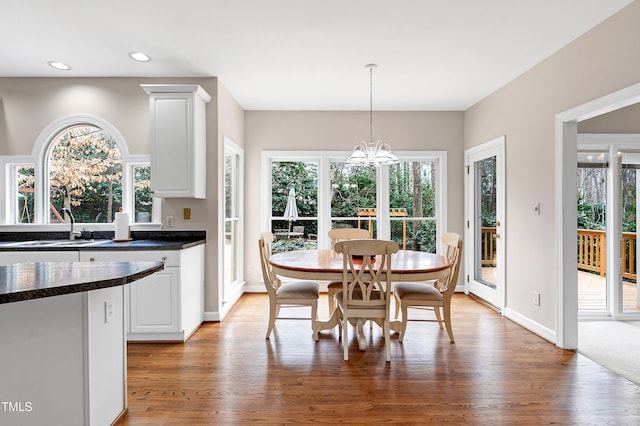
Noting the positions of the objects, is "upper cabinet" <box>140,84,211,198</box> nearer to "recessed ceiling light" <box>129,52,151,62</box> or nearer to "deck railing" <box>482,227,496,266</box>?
"recessed ceiling light" <box>129,52,151,62</box>

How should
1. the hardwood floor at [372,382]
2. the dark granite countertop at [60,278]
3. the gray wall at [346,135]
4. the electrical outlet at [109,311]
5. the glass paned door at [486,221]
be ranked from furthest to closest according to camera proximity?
the gray wall at [346,135]
the glass paned door at [486,221]
the hardwood floor at [372,382]
the electrical outlet at [109,311]
the dark granite countertop at [60,278]

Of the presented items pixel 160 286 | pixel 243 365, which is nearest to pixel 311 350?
pixel 243 365

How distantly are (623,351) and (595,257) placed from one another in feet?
5.58

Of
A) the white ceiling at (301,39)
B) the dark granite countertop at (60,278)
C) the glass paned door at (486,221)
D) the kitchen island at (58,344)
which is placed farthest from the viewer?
the glass paned door at (486,221)

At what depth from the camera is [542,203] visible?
339cm

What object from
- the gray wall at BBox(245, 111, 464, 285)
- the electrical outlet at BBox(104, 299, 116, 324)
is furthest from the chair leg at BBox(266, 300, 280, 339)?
the gray wall at BBox(245, 111, 464, 285)

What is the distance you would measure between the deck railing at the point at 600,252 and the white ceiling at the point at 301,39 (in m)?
2.13

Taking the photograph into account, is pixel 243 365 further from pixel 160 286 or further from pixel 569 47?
pixel 569 47

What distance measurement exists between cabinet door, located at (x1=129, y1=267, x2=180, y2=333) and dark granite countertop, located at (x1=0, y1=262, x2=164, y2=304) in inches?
50.8

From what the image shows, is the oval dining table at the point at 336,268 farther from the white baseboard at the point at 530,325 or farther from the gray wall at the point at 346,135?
the gray wall at the point at 346,135

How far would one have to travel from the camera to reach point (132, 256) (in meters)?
3.19

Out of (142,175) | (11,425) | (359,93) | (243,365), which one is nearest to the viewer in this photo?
(11,425)

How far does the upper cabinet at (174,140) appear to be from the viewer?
352cm

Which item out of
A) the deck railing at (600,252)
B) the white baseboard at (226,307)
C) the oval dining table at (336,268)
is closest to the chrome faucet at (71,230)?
the white baseboard at (226,307)
